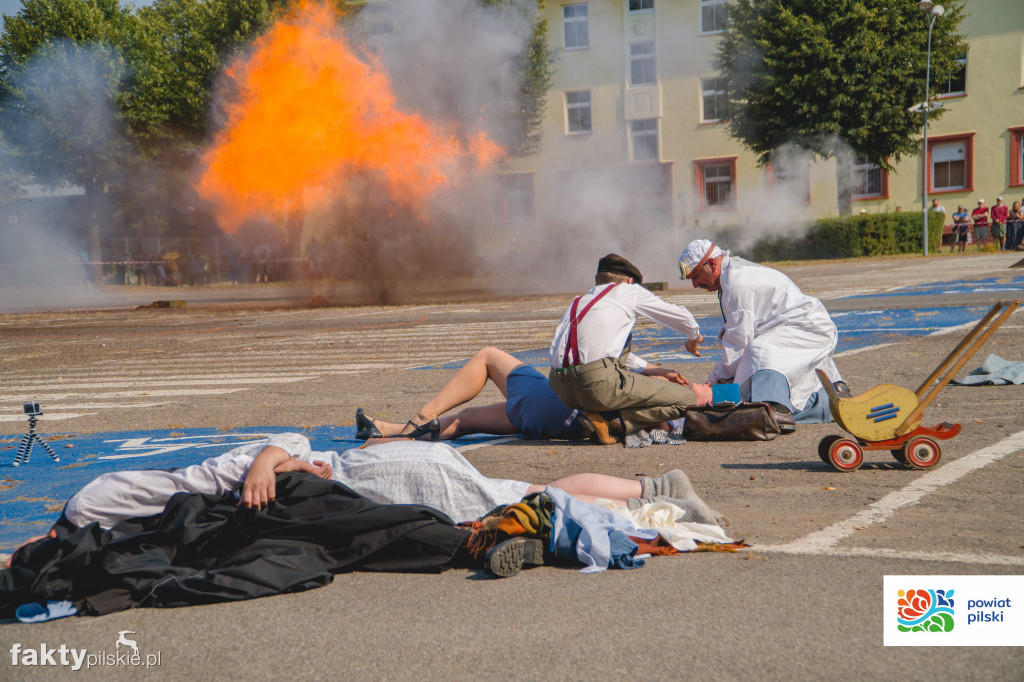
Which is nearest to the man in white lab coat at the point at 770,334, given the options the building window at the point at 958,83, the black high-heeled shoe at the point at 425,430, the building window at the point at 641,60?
the black high-heeled shoe at the point at 425,430

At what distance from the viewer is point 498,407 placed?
707 cm

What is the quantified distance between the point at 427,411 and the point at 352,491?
2.67m

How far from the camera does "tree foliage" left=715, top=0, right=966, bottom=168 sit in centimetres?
3362

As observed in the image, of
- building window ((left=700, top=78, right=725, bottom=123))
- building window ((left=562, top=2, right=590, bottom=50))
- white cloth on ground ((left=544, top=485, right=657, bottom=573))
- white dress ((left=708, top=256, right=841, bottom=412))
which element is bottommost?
white cloth on ground ((left=544, top=485, right=657, bottom=573))

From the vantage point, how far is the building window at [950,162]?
40.5m

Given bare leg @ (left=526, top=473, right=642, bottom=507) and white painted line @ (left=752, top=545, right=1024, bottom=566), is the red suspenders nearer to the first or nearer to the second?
bare leg @ (left=526, top=473, right=642, bottom=507)

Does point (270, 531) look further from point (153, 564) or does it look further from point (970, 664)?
point (970, 664)

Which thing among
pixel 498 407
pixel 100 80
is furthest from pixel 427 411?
pixel 100 80

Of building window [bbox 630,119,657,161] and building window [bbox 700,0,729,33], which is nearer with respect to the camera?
building window [bbox 700,0,729,33]

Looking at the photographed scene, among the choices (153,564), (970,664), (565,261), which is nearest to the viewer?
(970,664)

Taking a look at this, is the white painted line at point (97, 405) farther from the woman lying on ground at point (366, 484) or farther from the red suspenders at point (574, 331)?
the woman lying on ground at point (366, 484)

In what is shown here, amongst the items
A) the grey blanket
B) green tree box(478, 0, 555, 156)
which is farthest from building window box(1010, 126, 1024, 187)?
the grey blanket

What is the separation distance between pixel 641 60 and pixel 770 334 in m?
27.2

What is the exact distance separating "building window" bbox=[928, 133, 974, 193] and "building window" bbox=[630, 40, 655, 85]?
1531 centimetres
